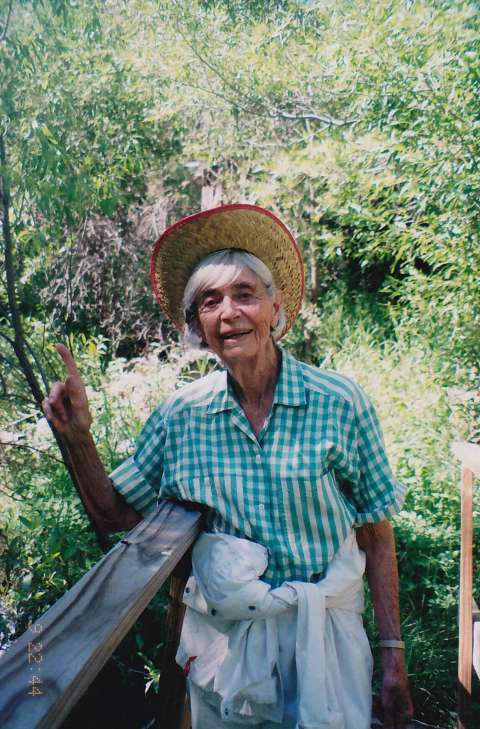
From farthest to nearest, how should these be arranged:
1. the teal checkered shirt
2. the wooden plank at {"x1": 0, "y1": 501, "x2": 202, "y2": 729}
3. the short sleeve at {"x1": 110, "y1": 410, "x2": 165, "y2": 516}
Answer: the short sleeve at {"x1": 110, "y1": 410, "x2": 165, "y2": 516} < the teal checkered shirt < the wooden plank at {"x1": 0, "y1": 501, "x2": 202, "y2": 729}

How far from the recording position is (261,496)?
1568mm

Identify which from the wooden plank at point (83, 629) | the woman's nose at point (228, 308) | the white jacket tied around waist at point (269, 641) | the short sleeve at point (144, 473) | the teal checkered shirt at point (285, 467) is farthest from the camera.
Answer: the short sleeve at point (144, 473)

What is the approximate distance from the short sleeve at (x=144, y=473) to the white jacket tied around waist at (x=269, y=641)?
0.79 feet

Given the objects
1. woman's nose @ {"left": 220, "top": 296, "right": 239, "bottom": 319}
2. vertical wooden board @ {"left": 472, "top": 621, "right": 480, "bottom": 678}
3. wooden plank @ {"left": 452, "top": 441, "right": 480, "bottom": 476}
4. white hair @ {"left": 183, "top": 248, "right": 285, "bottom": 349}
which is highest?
white hair @ {"left": 183, "top": 248, "right": 285, "bottom": 349}

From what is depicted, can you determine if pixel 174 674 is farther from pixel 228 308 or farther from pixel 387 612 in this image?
pixel 228 308

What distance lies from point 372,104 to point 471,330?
5.72 ft

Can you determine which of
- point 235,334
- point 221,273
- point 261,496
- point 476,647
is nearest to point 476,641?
point 476,647

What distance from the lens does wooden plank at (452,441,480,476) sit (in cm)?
244

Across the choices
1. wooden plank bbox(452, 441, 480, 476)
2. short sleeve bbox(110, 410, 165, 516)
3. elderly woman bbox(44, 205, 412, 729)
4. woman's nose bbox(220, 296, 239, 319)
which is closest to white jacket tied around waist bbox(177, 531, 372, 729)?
elderly woman bbox(44, 205, 412, 729)

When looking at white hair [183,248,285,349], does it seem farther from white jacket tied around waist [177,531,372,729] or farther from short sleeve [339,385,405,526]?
white jacket tied around waist [177,531,372,729]

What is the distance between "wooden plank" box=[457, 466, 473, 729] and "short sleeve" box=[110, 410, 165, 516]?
140 centimetres

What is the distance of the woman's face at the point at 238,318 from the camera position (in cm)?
167

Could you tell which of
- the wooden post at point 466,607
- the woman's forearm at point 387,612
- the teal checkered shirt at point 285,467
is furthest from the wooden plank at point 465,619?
the teal checkered shirt at point 285,467

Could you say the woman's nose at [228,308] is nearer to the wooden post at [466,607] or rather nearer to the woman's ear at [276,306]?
the woman's ear at [276,306]
